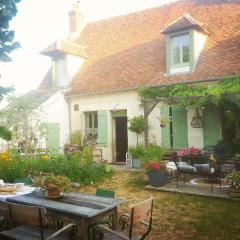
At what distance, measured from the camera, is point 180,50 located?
13656 mm

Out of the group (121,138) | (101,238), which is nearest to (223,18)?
(121,138)

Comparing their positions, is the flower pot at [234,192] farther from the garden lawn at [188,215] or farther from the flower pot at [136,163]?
the flower pot at [136,163]

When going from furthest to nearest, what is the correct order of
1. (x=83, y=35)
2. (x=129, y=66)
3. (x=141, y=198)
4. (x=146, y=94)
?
(x=83, y=35) → (x=129, y=66) → (x=146, y=94) → (x=141, y=198)

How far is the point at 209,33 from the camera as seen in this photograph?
14195 mm

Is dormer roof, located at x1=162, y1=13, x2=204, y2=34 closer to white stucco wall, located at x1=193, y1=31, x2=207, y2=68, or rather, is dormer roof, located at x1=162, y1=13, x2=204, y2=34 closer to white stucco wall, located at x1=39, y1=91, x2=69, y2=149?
white stucco wall, located at x1=193, y1=31, x2=207, y2=68

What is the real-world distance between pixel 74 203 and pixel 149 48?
12.0 meters

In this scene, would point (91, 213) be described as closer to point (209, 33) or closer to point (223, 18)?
point (209, 33)

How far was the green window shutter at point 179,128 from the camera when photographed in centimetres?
1323

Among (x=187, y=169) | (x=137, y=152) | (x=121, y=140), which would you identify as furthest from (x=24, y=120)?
(x=187, y=169)

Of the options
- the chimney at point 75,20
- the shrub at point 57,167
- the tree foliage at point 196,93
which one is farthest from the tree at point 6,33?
the chimney at point 75,20

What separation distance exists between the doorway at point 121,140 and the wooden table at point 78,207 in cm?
1021

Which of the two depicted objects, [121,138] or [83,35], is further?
[83,35]

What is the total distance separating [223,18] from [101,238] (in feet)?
42.0

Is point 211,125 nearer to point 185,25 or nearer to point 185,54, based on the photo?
point 185,54
